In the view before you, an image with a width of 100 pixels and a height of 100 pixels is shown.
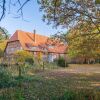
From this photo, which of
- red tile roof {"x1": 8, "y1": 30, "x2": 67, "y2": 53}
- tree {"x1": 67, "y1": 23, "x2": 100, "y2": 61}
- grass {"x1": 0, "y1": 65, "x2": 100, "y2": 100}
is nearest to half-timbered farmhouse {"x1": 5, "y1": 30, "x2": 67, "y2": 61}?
red tile roof {"x1": 8, "y1": 30, "x2": 67, "y2": 53}

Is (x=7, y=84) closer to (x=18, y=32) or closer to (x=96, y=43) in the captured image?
(x=96, y=43)

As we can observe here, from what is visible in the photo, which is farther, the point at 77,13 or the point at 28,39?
the point at 28,39

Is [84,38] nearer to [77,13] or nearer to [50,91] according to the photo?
[77,13]

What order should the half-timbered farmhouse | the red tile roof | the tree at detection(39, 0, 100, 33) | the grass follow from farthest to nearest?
the red tile roof
the half-timbered farmhouse
the tree at detection(39, 0, 100, 33)
the grass

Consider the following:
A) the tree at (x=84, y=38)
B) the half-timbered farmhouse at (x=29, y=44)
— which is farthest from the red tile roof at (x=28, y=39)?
the tree at (x=84, y=38)

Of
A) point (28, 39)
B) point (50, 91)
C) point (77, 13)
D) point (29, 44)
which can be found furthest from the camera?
point (28, 39)

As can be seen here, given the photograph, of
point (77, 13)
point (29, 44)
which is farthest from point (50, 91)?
point (29, 44)

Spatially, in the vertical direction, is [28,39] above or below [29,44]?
above

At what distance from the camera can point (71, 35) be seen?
58.4 ft

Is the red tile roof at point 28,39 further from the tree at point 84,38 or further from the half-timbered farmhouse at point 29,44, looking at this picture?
the tree at point 84,38

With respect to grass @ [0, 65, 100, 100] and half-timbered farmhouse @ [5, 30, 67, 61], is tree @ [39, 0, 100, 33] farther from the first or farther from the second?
half-timbered farmhouse @ [5, 30, 67, 61]

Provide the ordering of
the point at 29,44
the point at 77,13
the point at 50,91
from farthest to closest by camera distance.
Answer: the point at 29,44
the point at 77,13
the point at 50,91

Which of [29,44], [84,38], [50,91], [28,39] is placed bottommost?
[50,91]

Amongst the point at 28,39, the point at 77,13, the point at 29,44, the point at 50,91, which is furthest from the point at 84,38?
the point at 28,39
